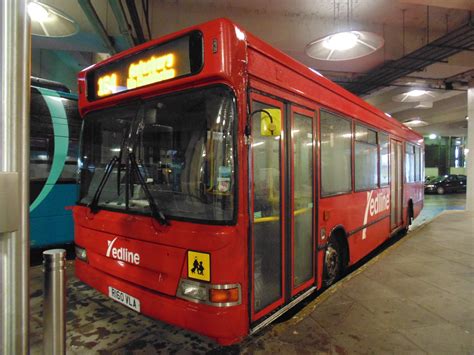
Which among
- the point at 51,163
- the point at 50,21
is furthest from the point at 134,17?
the point at 51,163

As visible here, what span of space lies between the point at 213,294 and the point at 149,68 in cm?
209

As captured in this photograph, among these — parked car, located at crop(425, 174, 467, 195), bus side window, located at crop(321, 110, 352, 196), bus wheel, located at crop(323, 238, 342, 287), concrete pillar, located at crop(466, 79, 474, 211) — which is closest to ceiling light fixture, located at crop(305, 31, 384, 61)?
bus side window, located at crop(321, 110, 352, 196)

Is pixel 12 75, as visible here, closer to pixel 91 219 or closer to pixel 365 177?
pixel 91 219

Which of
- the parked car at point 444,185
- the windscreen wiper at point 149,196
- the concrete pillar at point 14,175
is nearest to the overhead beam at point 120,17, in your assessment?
the windscreen wiper at point 149,196

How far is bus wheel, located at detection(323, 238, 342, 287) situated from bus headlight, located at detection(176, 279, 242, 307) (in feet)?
6.34

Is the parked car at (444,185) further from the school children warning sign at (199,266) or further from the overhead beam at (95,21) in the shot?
the school children warning sign at (199,266)

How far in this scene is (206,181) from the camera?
2.54 metres

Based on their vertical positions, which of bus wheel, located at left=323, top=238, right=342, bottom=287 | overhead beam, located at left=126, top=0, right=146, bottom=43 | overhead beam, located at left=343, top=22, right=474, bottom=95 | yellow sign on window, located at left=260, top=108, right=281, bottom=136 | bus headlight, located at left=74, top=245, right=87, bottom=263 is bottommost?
bus wheel, located at left=323, top=238, right=342, bottom=287

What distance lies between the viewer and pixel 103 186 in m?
3.21

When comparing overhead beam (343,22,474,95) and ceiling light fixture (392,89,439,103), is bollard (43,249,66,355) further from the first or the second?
ceiling light fixture (392,89,439,103)

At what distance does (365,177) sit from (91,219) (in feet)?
14.6

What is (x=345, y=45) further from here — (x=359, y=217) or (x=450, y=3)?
(x=359, y=217)

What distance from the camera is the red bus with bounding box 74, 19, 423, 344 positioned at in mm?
2482

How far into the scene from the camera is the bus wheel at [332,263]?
167 inches
